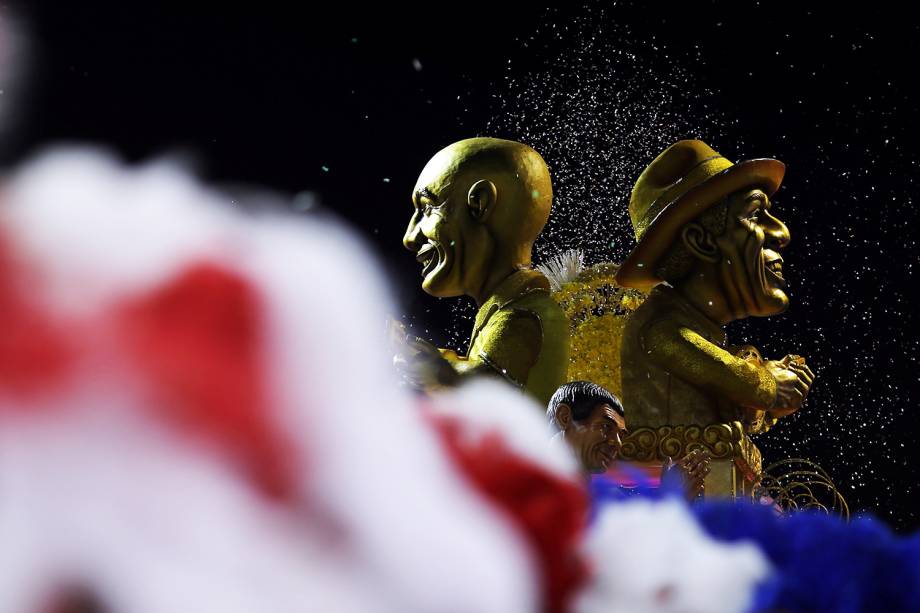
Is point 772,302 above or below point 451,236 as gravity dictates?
above

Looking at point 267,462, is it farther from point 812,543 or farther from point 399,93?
point 399,93

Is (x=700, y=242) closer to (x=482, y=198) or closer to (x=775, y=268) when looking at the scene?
(x=775, y=268)

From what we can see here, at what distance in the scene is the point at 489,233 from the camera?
2227mm

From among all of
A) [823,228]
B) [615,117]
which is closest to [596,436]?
[615,117]

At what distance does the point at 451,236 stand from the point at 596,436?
1.95ft

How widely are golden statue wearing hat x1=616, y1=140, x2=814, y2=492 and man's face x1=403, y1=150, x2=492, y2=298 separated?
0.28m

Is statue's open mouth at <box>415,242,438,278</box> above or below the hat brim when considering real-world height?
below

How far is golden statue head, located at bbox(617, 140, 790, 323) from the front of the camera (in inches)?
83.5

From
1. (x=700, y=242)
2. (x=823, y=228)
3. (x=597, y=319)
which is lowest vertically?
(x=597, y=319)

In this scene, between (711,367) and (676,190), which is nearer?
(711,367)

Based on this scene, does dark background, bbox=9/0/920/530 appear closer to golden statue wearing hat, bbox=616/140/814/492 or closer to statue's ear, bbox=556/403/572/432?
golden statue wearing hat, bbox=616/140/814/492

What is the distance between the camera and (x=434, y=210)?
223 centimetres

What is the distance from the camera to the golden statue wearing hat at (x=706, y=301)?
2.08m

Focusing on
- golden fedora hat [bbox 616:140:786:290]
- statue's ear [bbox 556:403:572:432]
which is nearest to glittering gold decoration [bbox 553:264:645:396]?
golden fedora hat [bbox 616:140:786:290]
